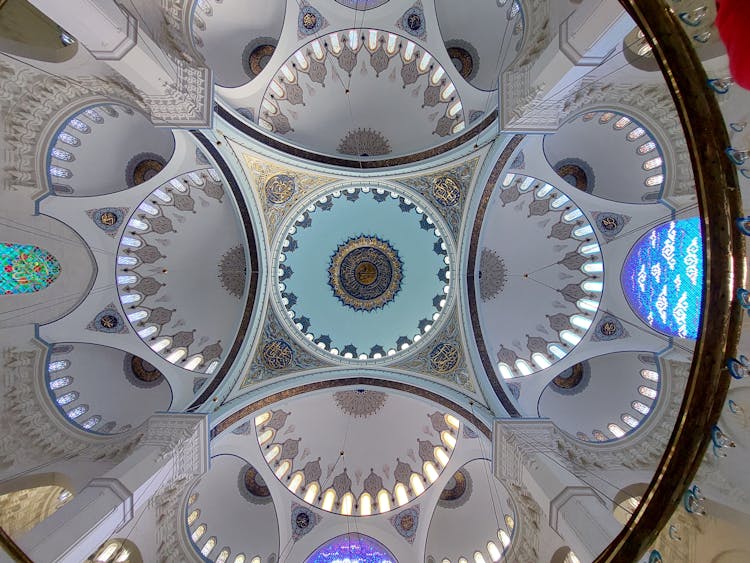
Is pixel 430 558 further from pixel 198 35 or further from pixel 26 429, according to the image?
pixel 198 35

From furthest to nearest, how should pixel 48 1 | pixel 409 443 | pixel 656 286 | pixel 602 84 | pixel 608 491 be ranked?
1. pixel 409 443
2. pixel 656 286
3. pixel 608 491
4. pixel 602 84
5. pixel 48 1

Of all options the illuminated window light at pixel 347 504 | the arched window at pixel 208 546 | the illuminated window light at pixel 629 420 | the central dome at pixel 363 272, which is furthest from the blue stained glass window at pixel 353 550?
the illuminated window light at pixel 629 420

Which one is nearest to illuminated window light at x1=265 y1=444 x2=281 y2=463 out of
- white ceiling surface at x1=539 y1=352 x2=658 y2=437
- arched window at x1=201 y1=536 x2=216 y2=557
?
arched window at x1=201 y1=536 x2=216 y2=557

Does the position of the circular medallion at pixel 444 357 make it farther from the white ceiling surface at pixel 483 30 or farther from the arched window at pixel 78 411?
the arched window at pixel 78 411

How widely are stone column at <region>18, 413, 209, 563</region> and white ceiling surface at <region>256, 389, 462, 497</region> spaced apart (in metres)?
4.76

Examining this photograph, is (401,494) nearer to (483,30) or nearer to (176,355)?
(176,355)

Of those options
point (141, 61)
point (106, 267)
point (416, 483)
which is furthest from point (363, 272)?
point (141, 61)

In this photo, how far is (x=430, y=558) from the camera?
39.1 ft

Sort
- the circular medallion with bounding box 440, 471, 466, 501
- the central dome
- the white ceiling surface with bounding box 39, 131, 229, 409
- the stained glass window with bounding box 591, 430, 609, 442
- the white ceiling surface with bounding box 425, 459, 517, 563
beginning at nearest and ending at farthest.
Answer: the white ceiling surface with bounding box 39, 131, 229, 409, the stained glass window with bounding box 591, 430, 609, 442, the white ceiling surface with bounding box 425, 459, 517, 563, the circular medallion with bounding box 440, 471, 466, 501, the central dome

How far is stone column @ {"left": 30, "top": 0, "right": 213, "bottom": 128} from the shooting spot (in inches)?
225

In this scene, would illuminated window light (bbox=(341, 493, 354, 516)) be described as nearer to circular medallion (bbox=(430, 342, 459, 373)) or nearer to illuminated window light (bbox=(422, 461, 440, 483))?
illuminated window light (bbox=(422, 461, 440, 483))

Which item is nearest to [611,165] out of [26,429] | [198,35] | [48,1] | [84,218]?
[198,35]

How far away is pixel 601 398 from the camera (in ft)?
38.6

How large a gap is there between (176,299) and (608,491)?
12.9 m
